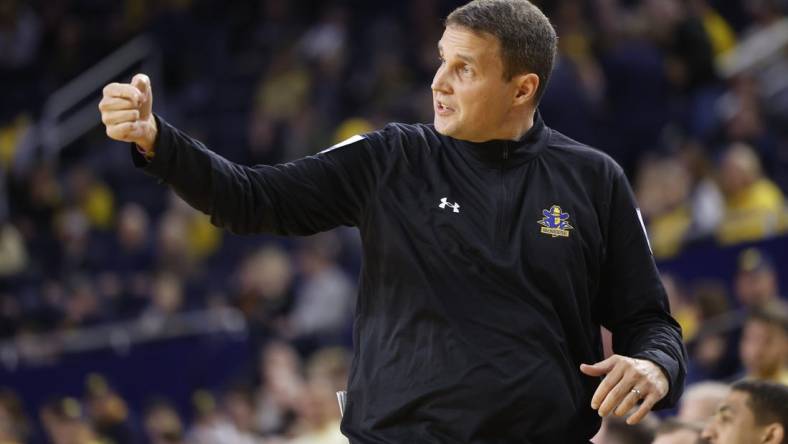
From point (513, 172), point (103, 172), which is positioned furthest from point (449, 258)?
point (103, 172)

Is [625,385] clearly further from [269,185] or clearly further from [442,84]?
[269,185]

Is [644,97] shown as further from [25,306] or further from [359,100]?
[25,306]

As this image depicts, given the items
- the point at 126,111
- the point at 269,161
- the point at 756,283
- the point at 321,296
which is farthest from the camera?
the point at 269,161

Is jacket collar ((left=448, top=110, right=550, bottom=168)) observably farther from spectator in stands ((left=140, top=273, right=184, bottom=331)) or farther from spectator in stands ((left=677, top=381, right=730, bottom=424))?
spectator in stands ((left=140, top=273, right=184, bottom=331))

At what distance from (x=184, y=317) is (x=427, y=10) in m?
4.11

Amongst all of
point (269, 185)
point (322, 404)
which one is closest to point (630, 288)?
point (269, 185)

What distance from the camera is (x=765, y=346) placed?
6.05 m

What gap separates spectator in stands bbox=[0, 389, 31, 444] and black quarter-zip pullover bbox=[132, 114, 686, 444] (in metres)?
6.73

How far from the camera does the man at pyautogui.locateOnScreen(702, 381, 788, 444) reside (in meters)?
4.06


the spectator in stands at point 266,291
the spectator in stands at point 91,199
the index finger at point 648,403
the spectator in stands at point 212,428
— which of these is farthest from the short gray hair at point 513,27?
the spectator in stands at point 91,199

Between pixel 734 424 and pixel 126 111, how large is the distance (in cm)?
219

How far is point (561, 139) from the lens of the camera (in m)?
3.56

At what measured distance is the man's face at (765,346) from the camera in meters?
6.04

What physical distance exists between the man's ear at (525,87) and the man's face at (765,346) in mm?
3055
